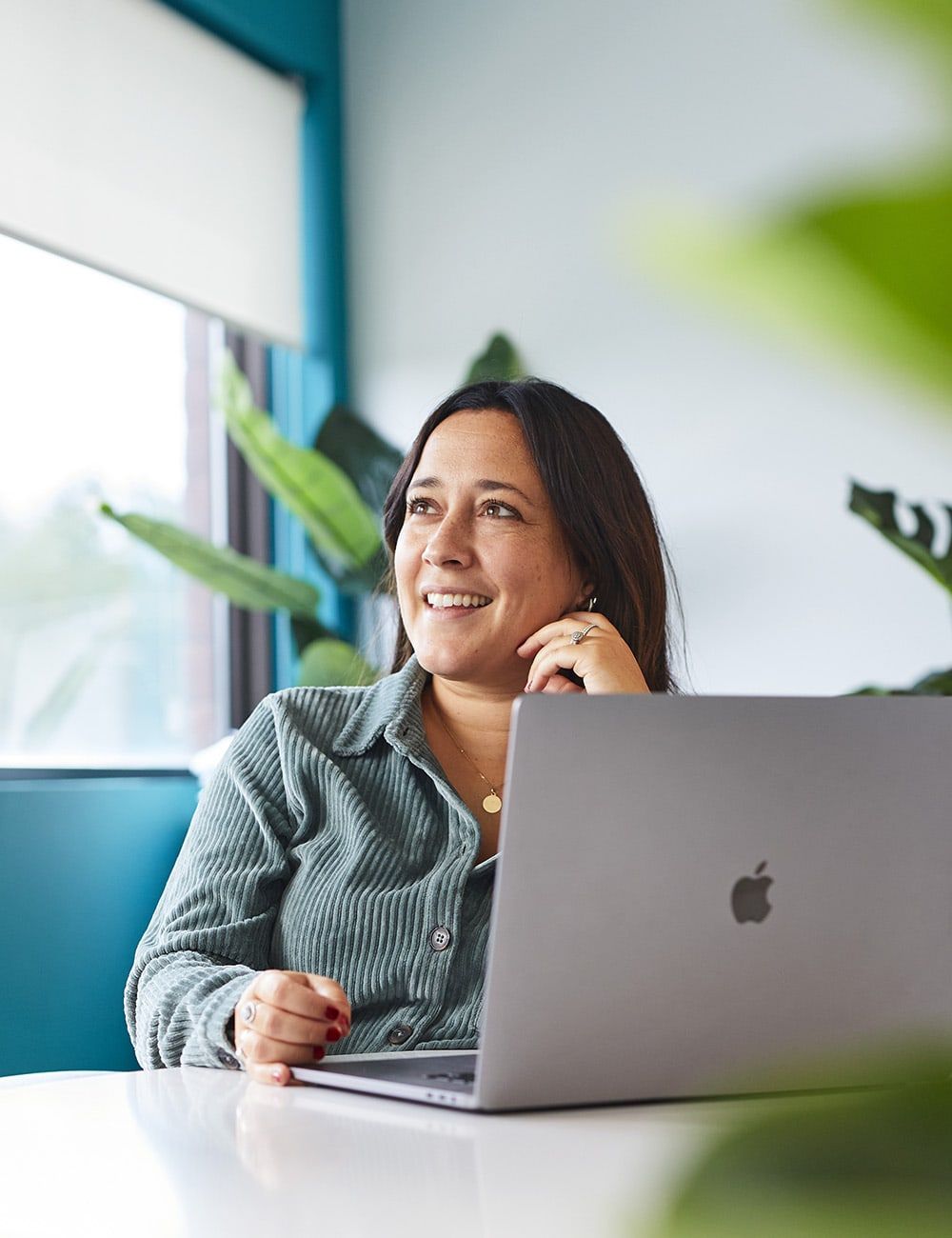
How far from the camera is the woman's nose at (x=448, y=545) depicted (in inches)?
67.1

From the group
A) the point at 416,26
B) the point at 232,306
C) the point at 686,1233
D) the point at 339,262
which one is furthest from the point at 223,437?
the point at 686,1233

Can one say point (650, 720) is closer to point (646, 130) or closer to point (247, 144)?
point (646, 130)

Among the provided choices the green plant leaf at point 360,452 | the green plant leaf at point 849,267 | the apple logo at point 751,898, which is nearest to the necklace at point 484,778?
the apple logo at point 751,898

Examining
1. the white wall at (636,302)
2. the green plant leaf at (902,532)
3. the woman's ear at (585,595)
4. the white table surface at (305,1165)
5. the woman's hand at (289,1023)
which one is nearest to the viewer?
the white table surface at (305,1165)

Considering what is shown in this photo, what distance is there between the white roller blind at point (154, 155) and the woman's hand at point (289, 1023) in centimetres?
187

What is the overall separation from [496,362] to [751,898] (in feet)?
7.39

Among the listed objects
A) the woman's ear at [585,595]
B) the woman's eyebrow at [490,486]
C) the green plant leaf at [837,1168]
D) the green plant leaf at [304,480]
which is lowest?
the green plant leaf at [837,1168]

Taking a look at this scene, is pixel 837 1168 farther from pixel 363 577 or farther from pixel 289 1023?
pixel 363 577

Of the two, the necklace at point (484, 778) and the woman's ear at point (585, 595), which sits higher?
the woman's ear at point (585, 595)

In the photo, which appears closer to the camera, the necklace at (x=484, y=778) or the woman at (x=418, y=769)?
the woman at (x=418, y=769)

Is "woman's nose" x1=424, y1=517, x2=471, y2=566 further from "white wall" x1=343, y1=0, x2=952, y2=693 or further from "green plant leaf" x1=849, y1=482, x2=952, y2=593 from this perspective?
"white wall" x1=343, y1=0, x2=952, y2=693

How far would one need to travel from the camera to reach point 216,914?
4.72 ft

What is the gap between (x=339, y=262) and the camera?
3465mm

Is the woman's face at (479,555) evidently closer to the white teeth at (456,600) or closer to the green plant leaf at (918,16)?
the white teeth at (456,600)
